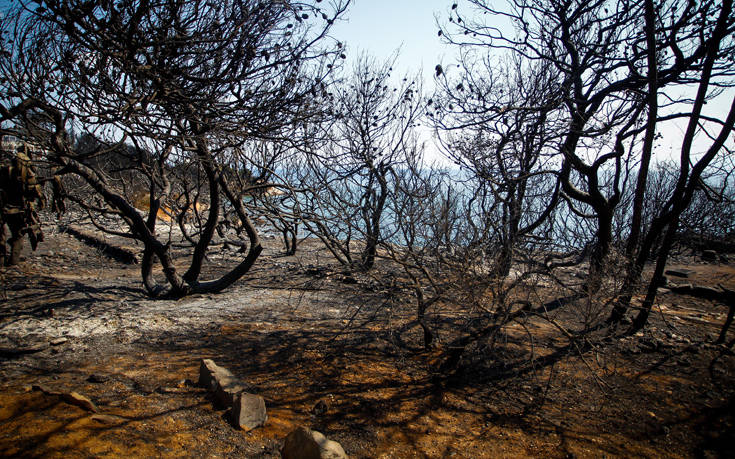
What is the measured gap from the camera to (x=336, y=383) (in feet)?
11.4

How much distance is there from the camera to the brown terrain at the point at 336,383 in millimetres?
2568

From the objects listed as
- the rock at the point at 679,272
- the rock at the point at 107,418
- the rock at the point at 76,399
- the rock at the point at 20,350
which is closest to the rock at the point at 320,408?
the rock at the point at 107,418

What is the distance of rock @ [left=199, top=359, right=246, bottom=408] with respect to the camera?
9.39ft

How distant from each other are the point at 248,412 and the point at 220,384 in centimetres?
39

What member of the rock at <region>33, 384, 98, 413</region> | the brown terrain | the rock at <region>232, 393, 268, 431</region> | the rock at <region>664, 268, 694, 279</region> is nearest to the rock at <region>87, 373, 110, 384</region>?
the brown terrain

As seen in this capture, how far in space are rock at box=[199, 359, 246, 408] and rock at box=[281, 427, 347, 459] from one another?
25.3 inches

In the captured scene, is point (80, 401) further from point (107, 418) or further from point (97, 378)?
point (97, 378)

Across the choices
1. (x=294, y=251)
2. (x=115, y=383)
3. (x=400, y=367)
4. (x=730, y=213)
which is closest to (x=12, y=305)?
(x=115, y=383)

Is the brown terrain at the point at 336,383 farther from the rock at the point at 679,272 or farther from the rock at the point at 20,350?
the rock at the point at 679,272

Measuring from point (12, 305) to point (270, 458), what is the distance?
388 cm

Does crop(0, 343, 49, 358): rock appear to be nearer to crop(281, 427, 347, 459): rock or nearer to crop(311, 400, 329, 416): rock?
crop(311, 400, 329, 416): rock

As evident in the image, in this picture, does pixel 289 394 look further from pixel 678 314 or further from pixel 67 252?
pixel 67 252

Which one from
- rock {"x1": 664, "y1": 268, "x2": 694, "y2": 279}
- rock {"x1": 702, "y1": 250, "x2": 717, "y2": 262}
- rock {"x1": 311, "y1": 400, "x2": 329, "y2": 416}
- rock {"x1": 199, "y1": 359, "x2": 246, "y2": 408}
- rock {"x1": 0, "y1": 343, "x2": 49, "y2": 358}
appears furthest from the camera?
rock {"x1": 702, "y1": 250, "x2": 717, "y2": 262}

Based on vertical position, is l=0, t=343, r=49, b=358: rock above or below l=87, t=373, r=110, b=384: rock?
above
